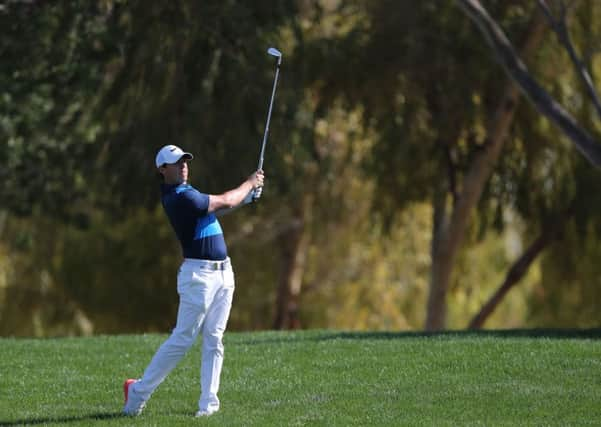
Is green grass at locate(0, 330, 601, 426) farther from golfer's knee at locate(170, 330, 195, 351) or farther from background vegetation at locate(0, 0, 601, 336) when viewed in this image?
background vegetation at locate(0, 0, 601, 336)

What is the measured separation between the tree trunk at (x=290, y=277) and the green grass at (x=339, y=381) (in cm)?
1699

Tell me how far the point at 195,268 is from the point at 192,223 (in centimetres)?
36

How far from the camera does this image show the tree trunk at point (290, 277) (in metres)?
33.9

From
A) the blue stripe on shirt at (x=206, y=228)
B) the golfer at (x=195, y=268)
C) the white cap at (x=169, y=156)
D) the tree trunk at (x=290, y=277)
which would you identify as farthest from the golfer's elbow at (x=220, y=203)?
the tree trunk at (x=290, y=277)

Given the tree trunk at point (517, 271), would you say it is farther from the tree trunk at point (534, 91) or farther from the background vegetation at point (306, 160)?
the tree trunk at point (534, 91)

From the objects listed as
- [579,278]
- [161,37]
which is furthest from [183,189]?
[579,278]

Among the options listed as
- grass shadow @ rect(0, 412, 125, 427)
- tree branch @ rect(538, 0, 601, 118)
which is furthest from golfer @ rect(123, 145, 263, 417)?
tree branch @ rect(538, 0, 601, 118)

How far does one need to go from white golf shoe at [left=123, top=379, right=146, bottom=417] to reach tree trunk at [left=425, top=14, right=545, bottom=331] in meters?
17.3

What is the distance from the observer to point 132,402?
11.3 metres

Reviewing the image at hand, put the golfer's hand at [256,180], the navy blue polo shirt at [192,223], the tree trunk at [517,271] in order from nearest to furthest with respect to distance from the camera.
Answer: the navy blue polo shirt at [192,223] < the golfer's hand at [256,180] < the tree trunk at [517,271]

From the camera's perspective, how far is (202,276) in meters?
10.9

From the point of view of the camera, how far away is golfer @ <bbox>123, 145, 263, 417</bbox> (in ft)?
35.7

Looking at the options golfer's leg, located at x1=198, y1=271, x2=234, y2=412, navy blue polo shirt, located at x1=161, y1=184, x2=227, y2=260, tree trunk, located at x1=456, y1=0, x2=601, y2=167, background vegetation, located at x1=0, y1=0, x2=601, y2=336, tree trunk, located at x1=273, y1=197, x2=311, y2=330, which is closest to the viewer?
navy blue polo shirt, located at x1=161, y1=184, x2=227, y2=260

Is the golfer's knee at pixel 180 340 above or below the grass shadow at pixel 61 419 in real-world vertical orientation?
above
